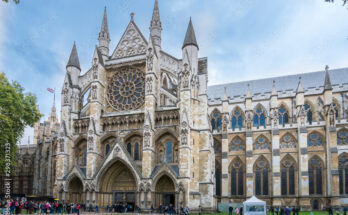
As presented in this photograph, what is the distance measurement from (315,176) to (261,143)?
708 centimetres

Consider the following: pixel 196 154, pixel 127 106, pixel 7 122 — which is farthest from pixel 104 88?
pixel 196 154

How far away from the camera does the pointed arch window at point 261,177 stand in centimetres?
3991

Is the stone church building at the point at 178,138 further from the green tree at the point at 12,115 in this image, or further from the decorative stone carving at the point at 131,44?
the green tree at the point at 12,115

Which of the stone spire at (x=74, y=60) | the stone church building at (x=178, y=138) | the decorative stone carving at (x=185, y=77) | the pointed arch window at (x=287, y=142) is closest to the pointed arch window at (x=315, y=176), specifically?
the stone church building at (x=178, y=138)

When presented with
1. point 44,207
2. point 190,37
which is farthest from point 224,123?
point 44,207

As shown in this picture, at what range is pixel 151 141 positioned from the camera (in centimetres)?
3097

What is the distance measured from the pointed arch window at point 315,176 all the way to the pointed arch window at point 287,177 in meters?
1.84

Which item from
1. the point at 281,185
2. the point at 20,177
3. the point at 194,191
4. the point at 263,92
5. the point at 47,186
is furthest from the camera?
the point at 20,177

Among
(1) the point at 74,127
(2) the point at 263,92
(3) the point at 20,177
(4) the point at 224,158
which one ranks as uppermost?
(2) the point at 263,92

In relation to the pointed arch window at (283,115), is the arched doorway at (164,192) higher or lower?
lower

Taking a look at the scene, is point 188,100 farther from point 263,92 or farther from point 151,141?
point 263,92

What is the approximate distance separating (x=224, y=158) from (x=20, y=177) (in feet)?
108

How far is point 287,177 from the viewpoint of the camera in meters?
39.1

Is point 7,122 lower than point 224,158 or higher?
higher
